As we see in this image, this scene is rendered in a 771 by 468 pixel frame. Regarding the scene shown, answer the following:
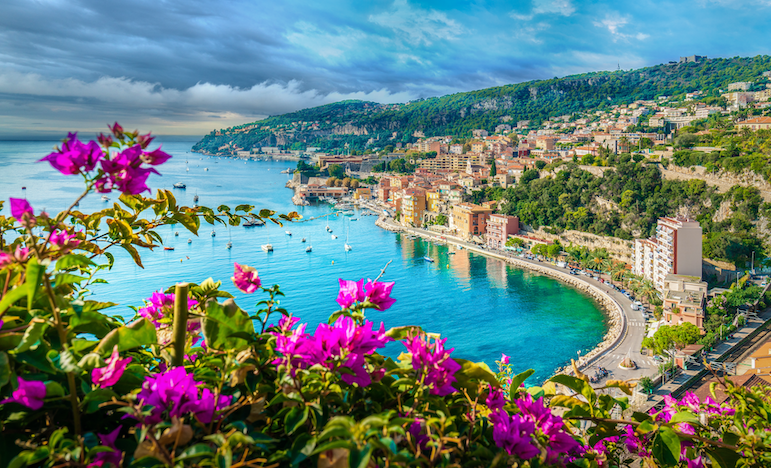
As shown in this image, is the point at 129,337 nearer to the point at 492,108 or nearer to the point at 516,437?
the point at 516,437

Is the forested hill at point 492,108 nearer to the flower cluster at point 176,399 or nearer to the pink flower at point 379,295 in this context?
the pink flower at point 379,295

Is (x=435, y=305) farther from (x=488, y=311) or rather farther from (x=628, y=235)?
(x=628, y=235)

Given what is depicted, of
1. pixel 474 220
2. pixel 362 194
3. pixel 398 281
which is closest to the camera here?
pixel 398 281

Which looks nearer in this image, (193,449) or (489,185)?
(193,449)

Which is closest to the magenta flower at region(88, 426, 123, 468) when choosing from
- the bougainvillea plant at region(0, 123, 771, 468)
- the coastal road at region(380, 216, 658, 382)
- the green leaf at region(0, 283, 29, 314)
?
the bougainvillea plant at region(0, 123, 771, 468)

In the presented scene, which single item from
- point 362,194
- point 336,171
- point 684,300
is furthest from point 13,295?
point 336,171

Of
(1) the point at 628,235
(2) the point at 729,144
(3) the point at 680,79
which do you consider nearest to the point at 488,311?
(1) the point at 628,235
